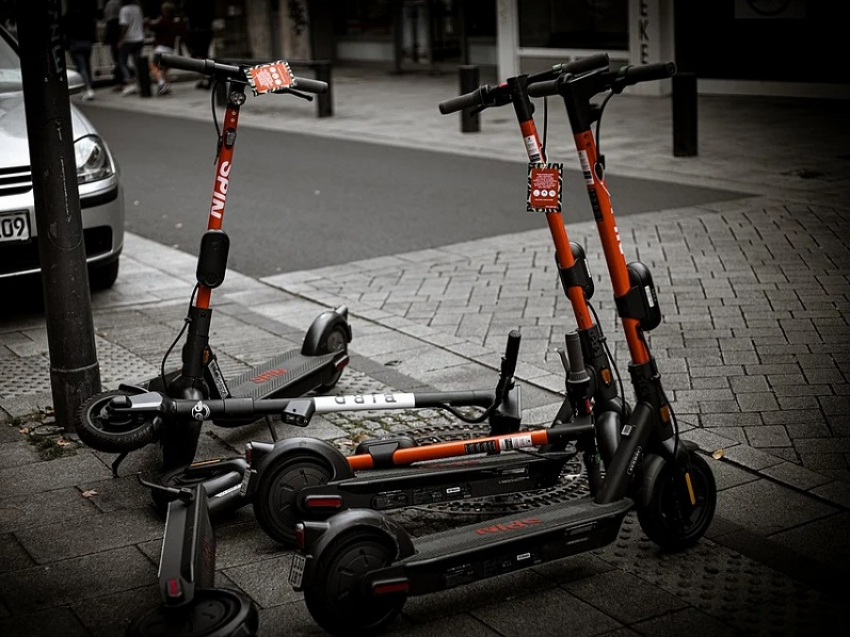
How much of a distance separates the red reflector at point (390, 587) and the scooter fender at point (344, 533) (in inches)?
3.3

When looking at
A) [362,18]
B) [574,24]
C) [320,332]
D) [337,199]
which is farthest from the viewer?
[362,18]

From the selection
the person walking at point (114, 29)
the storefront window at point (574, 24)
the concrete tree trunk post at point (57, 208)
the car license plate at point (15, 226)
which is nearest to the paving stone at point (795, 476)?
the concrete tree trunk post at point (57, 208)

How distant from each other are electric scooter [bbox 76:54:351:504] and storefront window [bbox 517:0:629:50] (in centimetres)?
1471

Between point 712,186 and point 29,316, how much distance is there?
6.08m

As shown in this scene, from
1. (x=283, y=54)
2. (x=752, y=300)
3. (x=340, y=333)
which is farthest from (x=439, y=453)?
(x=283, y=54)

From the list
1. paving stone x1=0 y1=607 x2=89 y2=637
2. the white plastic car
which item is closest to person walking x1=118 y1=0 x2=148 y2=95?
the white plastic car

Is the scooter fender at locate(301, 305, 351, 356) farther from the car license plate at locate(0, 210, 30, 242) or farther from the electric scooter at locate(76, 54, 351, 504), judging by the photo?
the car license plate at locate(0, 210, 30, 242)

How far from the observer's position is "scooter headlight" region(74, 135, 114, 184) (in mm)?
7035

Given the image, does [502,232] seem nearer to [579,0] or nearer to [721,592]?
[721,592]

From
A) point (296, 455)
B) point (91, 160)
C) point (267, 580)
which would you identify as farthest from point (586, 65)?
point (91, 160)

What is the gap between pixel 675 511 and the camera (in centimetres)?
369

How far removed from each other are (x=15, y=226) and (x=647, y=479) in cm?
422

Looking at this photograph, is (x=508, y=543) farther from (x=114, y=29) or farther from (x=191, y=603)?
(x=114, y=29)

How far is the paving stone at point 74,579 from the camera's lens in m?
3.53
